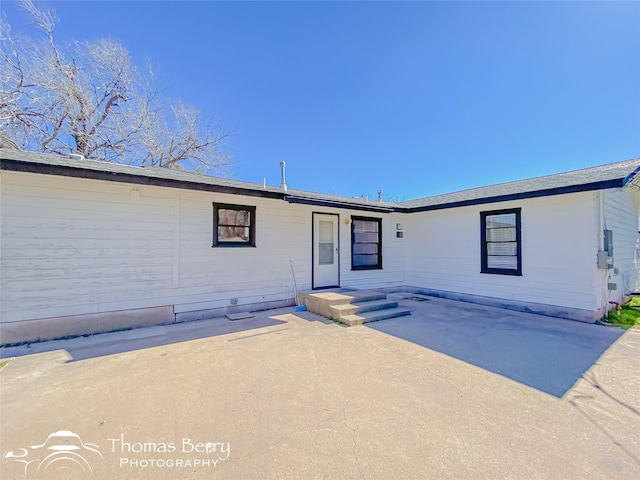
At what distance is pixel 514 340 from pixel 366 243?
5.03 m

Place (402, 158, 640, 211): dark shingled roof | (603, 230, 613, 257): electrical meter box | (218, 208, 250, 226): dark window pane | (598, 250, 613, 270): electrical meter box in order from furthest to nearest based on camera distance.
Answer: (218, 208, 250, 226): dark window pane → (603, 230, 613, 257): electrical meter box → (598, 250, 613, 270): electrical meter box → (402, 158, 640, 211): dark shingled roof

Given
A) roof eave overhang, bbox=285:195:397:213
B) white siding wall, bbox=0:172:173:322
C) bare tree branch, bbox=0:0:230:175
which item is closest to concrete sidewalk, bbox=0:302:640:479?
white siding wall, bbox=0:172:173:322

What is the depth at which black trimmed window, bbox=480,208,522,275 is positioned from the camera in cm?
709

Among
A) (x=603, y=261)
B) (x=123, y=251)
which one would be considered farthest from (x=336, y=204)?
(x=603, y=261)

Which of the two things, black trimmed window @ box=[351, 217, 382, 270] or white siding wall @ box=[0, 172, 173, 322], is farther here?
black trimmed window @ box=[351, 217, 382, 270]

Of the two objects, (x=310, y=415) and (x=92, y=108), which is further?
(x=92, y=108)

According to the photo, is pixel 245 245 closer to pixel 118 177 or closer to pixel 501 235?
pixel 118 177

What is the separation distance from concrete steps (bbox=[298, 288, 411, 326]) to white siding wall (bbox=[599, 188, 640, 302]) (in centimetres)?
461

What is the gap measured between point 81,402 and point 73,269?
3.18 m

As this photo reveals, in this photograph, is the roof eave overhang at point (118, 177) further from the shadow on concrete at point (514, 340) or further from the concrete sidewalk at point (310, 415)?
the shadow on concrete at point (514, 340)

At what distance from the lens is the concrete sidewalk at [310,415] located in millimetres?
1981

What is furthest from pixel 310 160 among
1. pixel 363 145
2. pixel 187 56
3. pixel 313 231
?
pixel 313 231

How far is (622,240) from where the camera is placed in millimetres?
7359

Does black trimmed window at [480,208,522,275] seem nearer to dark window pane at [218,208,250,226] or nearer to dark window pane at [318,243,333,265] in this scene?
dark window pane at [318,243,333,265]
